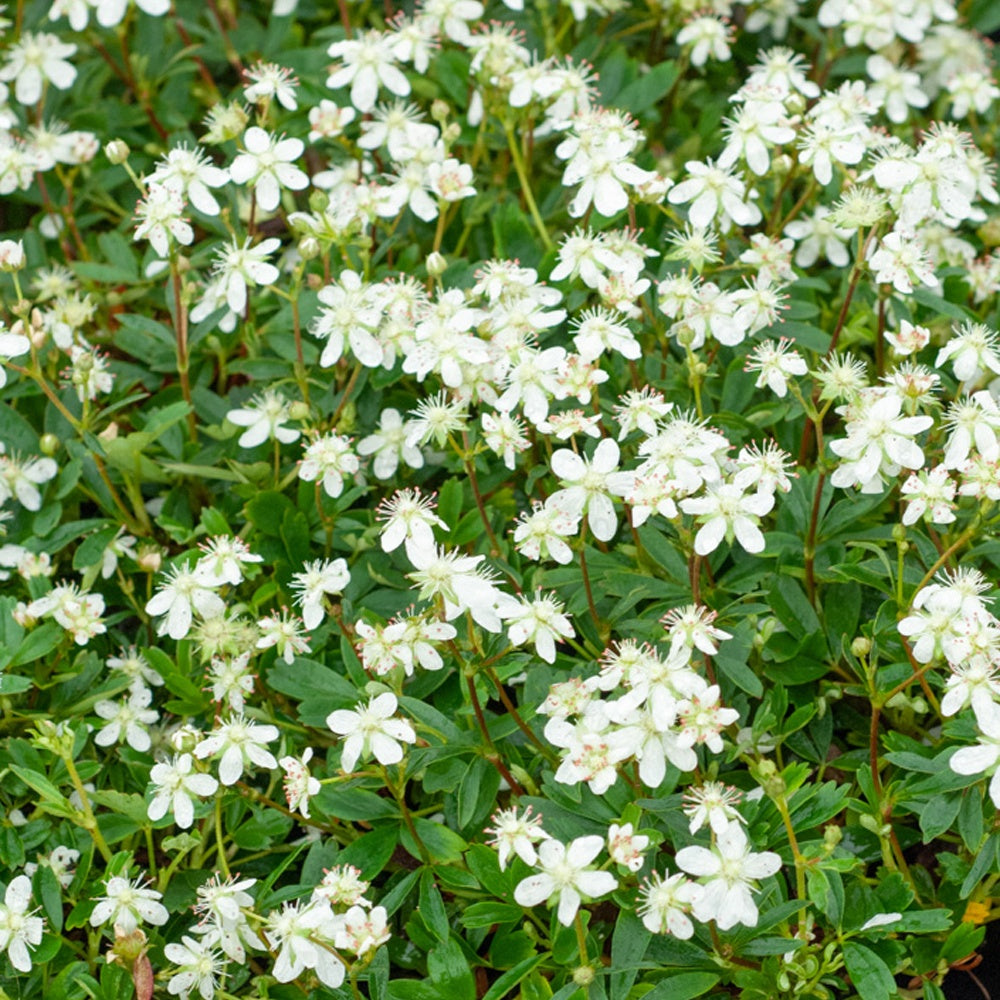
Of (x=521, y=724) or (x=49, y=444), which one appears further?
(x=49, y=444)

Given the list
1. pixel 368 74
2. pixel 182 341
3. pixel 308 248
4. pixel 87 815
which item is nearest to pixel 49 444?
pixel 182 341

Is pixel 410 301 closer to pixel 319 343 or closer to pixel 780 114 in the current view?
pixel 319 343

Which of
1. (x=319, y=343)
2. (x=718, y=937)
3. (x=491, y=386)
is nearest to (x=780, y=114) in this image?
(x=491, y=386)

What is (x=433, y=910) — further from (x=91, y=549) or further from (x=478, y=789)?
(x=91, y=549)

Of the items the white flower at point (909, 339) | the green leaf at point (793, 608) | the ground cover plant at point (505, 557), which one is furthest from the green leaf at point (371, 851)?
the white flower at point (909, 339)

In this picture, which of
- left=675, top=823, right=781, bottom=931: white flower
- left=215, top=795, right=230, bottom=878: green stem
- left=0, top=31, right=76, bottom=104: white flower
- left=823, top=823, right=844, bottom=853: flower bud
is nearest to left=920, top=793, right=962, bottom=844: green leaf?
left=823, top=823, right=844, bottom=853: flower bud

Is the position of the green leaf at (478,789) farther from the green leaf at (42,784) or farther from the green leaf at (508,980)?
the green leaf at (42,784)

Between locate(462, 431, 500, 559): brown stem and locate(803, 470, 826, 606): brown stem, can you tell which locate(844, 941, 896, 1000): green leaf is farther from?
locate(462, 431, 500, 559): brown stem

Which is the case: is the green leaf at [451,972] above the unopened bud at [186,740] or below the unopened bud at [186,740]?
below
